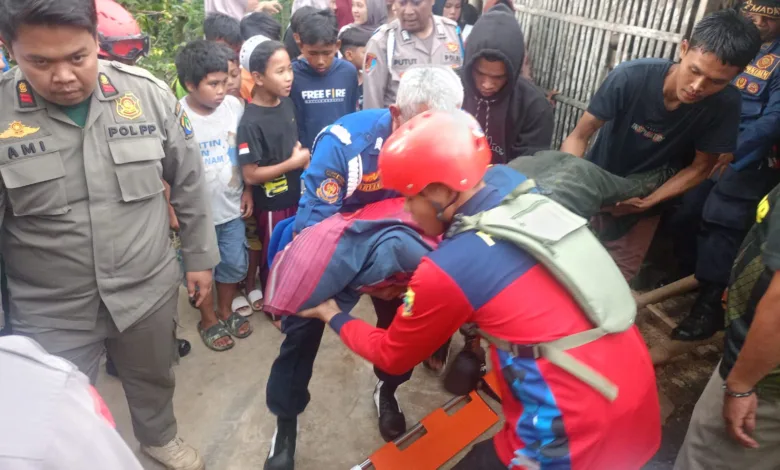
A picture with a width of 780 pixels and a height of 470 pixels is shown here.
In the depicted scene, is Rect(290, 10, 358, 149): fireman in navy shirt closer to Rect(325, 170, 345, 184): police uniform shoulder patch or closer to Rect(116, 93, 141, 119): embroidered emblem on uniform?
Rect(325, 170, 345, 184): police uniform shoulder patch

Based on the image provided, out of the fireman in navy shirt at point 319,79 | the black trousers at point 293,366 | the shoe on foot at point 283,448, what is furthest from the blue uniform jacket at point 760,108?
the shoe on foot at point 283,448

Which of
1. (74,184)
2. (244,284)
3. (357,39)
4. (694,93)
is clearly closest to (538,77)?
(357,39)

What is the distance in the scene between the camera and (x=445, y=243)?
1.51 m

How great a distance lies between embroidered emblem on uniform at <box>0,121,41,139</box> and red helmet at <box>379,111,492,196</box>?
1221 millimetres

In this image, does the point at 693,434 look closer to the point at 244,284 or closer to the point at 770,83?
the point at 770,83

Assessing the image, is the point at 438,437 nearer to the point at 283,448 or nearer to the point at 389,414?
the point at 389,414

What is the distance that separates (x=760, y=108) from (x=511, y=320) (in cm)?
284

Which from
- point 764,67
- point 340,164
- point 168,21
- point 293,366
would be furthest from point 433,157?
point 168,21

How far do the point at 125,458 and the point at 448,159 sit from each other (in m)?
1.07

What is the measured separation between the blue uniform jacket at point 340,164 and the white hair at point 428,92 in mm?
182

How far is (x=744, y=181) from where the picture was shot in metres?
3.11

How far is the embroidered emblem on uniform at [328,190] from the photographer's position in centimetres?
227

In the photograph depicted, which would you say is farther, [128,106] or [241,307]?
[241,307]

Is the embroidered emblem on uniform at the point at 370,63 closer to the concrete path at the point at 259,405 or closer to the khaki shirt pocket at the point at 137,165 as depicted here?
the concrete path at the point at 259,405
